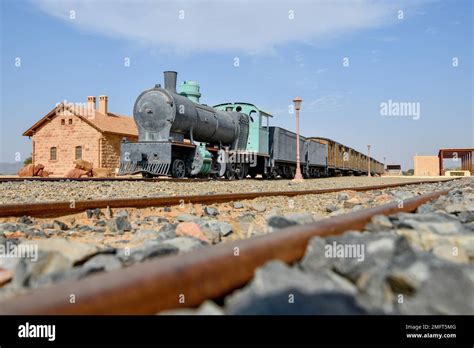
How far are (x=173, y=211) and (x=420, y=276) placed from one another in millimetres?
4162

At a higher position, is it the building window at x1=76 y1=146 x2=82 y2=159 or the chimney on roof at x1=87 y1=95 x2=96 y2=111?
the chimney on roof at x1=87 y1=95 x2=96 y2=111

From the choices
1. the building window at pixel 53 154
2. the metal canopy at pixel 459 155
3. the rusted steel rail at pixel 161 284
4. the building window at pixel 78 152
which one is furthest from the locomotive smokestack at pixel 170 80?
the metal canopy at pixel 459 155

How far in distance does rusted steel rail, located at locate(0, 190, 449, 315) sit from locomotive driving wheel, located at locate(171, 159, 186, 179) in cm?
1155

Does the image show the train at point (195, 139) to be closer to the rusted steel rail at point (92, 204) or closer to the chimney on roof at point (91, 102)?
the rusted steel rail at point (92, 204)

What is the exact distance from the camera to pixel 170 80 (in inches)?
560

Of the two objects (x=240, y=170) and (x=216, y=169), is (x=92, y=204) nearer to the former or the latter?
(x=216, y=169)

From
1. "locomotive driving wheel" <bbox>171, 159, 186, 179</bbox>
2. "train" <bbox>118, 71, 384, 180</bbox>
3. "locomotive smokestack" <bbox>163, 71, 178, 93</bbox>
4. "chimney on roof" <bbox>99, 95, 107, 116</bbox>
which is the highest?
"chimney on roof" <bbox>99, 95, 107, 116</bbox>

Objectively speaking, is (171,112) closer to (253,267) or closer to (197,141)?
(197,141)

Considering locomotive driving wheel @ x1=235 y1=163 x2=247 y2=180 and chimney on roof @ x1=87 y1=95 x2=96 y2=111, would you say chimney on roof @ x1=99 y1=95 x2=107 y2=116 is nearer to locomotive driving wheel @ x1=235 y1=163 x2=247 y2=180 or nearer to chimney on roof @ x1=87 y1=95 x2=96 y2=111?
chimney on roof @ x1=87 y1=95 x2=96 y2=111

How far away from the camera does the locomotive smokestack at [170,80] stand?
14.2 meters

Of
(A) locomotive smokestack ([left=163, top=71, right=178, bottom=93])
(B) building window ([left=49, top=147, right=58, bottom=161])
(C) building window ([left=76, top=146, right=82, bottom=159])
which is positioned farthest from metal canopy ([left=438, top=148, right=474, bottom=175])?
(B) building window ([left=49, top=147, right=58, bottom=161])

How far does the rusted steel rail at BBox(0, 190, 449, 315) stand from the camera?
4.03ft

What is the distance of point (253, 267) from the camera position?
1755mm
